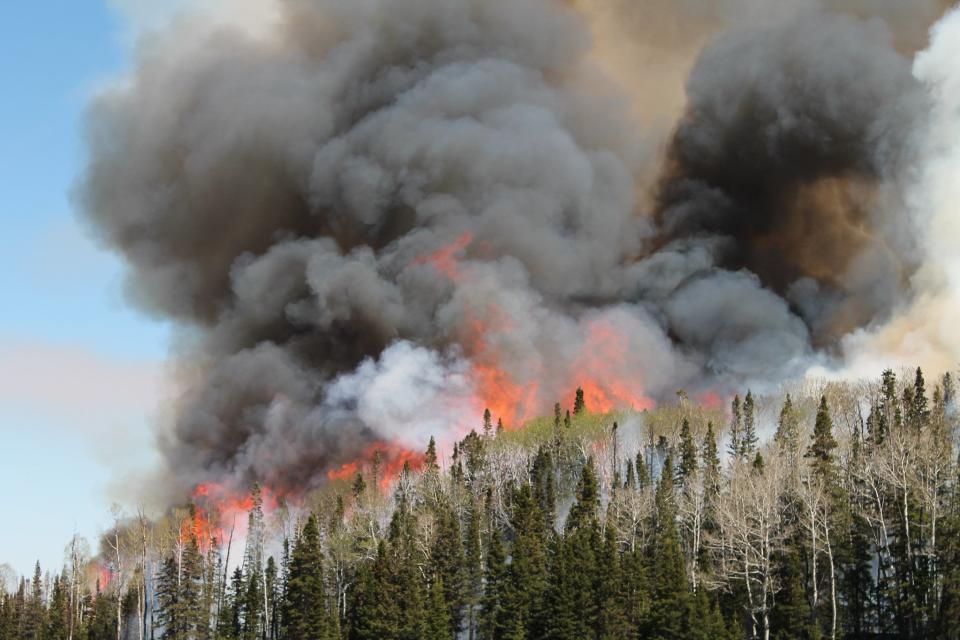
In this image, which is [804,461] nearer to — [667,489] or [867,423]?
[667,489]

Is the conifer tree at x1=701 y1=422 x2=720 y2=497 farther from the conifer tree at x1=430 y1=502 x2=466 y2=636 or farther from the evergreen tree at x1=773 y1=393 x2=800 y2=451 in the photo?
the conifer tree at x1=430 y1=502 x2=466 y2=636

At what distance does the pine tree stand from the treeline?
0.56 feet

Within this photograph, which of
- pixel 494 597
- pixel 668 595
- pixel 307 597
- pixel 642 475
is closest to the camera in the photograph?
pixel 668 595

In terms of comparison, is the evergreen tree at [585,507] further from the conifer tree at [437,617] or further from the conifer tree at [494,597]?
the conifer tree at [437,617]

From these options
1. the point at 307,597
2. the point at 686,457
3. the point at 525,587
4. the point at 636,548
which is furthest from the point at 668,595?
the point at 686,457

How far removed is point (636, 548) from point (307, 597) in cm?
2585

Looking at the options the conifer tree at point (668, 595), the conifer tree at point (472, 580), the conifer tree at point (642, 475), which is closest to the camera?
the conifer tree at point (668, 595)

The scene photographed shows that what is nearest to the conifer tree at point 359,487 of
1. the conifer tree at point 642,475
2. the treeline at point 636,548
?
the treeline at point 636,548

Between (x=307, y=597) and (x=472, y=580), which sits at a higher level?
(x=472, y=580)

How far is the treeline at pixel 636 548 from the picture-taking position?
245ft

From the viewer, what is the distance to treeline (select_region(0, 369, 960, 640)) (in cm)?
7475

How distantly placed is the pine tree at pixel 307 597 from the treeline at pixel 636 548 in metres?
0.17

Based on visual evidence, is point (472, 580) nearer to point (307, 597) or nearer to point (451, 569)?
point (451, 569)

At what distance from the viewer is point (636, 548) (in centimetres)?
8825
